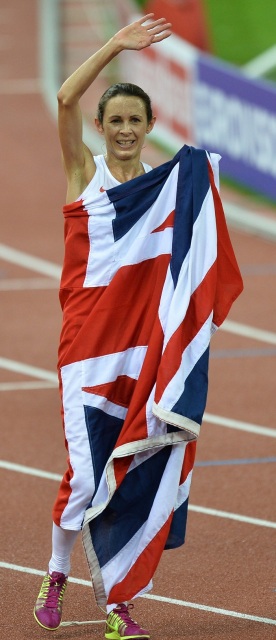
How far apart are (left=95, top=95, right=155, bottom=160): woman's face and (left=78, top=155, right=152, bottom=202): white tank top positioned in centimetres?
7

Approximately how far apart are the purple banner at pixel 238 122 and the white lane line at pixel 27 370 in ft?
15.4

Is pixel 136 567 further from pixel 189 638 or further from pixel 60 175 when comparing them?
pixel 60 175

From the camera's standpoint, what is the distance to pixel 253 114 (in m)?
13.2

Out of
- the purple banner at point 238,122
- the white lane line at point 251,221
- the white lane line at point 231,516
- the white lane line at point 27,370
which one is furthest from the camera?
the white lane line at point 251,221

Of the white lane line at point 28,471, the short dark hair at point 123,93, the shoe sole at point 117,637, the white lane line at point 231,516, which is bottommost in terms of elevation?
the white lane line at point 28,471

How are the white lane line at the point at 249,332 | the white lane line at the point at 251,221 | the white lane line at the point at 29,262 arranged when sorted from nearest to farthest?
the white lane line at the point at 249,332 < the white lane line at the point at 29,262 < the white lane line at the point at 251,221

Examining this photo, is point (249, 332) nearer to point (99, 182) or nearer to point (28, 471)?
point (28, 471)

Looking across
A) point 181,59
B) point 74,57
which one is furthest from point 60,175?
point 74,57

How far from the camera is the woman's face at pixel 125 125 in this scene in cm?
476

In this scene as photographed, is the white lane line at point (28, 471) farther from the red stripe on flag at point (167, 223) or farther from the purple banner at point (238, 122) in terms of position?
the purple banner at point (238, 122)

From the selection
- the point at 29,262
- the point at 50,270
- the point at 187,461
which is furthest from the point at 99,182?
the point at 29,262

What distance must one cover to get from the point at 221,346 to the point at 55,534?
5064 mm

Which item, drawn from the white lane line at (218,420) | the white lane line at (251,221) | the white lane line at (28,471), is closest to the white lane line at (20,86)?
the white lane line at (251,221)

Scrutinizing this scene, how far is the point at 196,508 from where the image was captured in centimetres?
661
